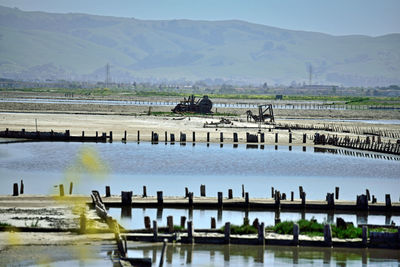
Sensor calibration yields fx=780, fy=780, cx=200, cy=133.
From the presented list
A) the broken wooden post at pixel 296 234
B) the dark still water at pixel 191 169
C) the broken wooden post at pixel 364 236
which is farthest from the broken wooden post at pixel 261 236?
the dark still water at pixel 191 169

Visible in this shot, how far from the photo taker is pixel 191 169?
168 ft

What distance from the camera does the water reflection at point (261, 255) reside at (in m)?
26.0

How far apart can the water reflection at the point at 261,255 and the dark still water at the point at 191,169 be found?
1274 cm

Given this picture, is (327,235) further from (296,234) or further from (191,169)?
(191,169)

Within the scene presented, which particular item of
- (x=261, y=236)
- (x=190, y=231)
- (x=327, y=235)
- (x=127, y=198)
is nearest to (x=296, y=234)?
(x=327, y=235)

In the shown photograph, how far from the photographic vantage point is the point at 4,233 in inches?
1103

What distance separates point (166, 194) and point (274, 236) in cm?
1182

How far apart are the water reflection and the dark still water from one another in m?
12.7

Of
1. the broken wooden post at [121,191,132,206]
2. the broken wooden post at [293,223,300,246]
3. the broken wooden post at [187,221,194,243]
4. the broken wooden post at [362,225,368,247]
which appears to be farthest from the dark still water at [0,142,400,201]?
the broken wooden post at [293,223,300,246]

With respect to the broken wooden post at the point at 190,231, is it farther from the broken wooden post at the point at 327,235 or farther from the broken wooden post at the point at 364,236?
the broken wooden post at the point at 364,236

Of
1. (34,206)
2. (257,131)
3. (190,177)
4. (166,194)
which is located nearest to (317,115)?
(257,131)

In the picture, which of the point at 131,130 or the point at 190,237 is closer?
the point at 190,237

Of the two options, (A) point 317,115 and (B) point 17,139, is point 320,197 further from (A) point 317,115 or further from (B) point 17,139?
(A) point 317,115

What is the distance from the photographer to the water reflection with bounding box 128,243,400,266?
2597 centimetres
